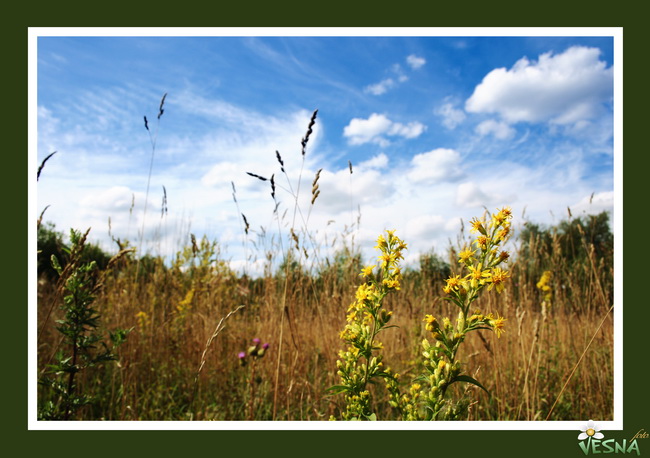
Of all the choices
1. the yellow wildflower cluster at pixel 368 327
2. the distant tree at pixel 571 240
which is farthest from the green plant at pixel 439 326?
the distant tree at pixel 571 240

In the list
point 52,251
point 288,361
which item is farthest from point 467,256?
point 52,251

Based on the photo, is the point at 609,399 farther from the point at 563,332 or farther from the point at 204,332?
the point at 204,332

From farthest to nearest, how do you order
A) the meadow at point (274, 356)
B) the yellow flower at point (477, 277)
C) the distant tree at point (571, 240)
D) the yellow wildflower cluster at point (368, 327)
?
the distant tree at point (571, 240), the meadow at point (274, 356), the yellow wildflower cluster at point (368, 327), the yellow flower at point (477, 277)

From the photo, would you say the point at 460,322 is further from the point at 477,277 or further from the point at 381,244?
the point at 381,244

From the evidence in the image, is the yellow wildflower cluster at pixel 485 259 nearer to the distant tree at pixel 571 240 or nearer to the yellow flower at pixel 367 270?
the yellow flower at pixel 367 270

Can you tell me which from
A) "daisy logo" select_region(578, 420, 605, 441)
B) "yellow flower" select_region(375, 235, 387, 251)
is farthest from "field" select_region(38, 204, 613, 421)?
"yellow flower" select_region(375, 235, 387, 251)

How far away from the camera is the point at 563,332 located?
3506 mm

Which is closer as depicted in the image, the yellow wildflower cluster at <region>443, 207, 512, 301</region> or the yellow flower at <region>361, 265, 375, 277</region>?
the yellow wildflower cluster at <region>443, 207, 512, 301</region>

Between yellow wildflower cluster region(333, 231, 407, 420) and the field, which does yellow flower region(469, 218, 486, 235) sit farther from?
the field

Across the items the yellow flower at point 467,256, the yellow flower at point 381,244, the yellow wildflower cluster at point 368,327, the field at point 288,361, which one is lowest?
the field at point 288,361

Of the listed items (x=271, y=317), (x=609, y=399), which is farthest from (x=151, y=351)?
(x=609, y=399)
